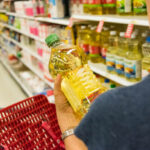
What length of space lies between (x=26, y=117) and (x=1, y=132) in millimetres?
142

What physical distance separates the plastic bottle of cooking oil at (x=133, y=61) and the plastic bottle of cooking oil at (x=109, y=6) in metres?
0.35

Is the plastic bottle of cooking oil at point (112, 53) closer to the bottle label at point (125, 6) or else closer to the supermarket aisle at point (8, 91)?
the bottle label at point (125, 6)

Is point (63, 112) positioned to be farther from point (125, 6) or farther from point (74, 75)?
point (125, 6)

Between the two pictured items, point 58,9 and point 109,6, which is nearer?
point 109,6

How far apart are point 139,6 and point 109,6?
1.35 ft

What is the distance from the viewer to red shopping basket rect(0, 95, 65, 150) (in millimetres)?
1090

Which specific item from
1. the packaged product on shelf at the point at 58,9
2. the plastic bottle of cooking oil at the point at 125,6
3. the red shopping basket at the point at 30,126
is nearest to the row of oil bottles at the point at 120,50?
the plastic bottle of cooking oil at the point at 125,6

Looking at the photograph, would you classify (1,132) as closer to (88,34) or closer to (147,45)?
(147,45)

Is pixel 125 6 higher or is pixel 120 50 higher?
pixel 125 6

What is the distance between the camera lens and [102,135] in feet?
1.54

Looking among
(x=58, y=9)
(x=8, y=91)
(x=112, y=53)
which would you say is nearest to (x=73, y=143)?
(x=112, y=53)

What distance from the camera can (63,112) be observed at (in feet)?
3.14

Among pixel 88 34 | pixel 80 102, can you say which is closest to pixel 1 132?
pixel 80 102

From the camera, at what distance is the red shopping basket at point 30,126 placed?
109 cm
